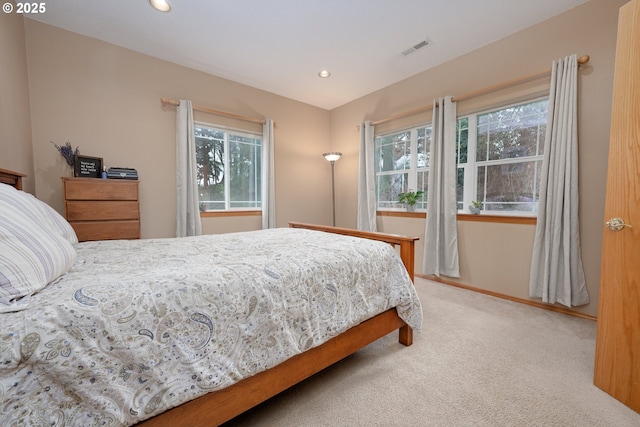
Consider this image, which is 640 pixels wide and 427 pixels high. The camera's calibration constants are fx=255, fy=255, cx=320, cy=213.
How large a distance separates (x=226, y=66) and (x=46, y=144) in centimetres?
198

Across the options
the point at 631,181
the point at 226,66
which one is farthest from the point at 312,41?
the point at 631,181

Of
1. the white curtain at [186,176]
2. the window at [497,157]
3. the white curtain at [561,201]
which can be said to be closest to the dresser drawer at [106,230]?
the white curtain at [186,176]

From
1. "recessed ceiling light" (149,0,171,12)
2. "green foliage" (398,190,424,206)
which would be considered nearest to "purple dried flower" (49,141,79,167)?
"recessed ceiling light" (149,0,171,12)

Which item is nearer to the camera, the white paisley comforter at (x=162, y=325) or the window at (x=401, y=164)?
the white paisley comforter at (x=162, y=325)

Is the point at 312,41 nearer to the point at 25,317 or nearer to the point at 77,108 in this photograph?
the point at 77,108

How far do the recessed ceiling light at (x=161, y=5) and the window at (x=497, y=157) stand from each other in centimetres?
294

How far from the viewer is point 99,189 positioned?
238 centimetres

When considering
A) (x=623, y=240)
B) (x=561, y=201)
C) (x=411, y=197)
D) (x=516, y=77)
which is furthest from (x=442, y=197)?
(x=623, y=240)

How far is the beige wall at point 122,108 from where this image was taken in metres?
2.42

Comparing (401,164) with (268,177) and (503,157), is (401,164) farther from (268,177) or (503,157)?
(268,177)

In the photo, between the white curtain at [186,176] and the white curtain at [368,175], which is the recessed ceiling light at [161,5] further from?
the white curtain at [368,175]

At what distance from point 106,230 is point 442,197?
11.6 feet

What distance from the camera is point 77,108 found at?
254 cm

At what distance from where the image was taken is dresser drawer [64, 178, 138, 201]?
7.42 feet
